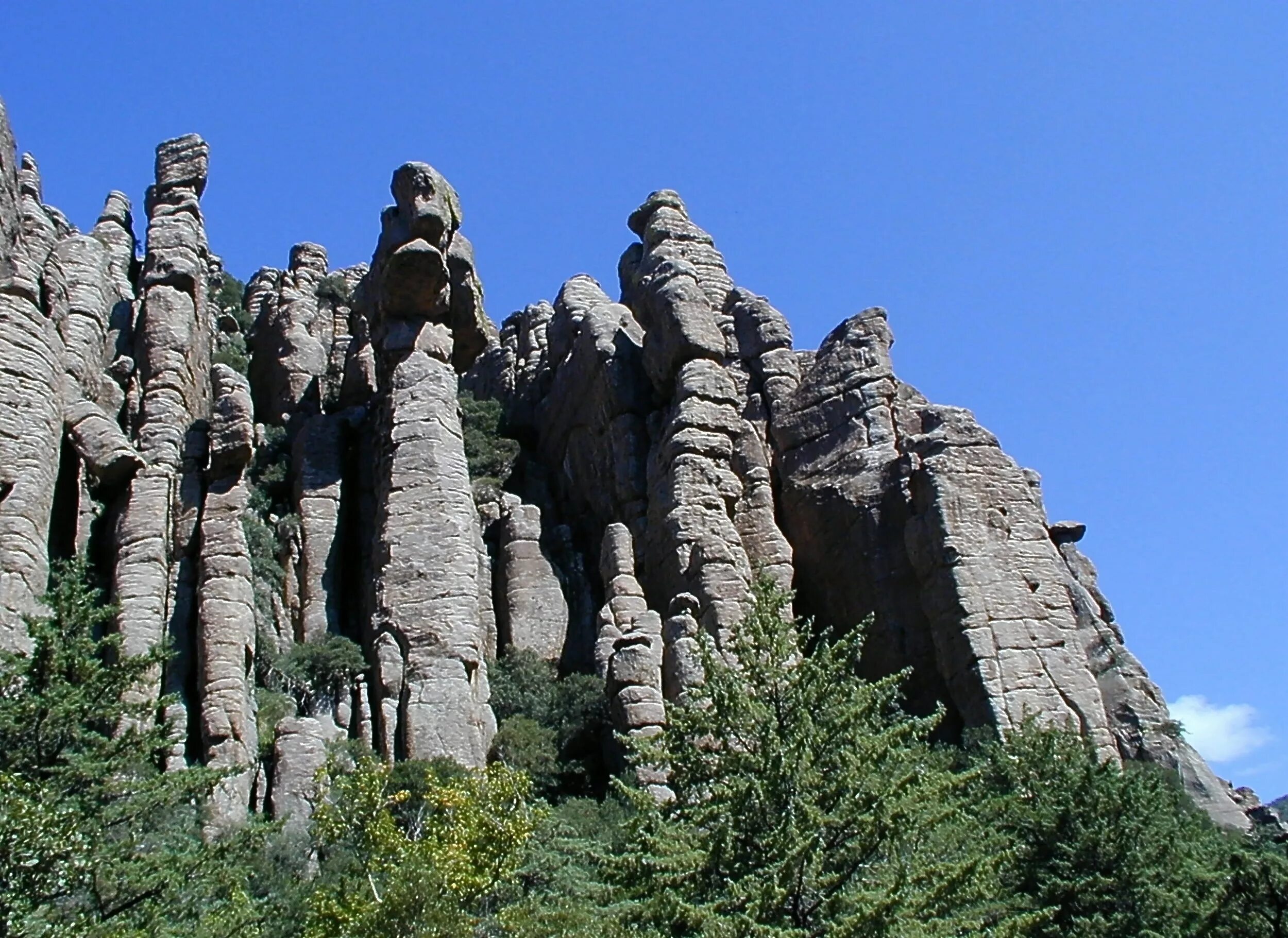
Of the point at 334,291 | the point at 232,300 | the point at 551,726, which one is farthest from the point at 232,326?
the point at 551,726

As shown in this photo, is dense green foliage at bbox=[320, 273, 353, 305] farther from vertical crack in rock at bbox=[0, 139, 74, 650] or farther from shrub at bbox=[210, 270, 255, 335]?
vertical crack in rock at bbox=[0, 139, 74, 650]

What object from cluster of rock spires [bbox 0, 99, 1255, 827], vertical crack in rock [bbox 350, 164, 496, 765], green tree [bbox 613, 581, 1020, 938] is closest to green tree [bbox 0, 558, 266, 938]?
green tree [bbox 613, 581, 1020, 938]

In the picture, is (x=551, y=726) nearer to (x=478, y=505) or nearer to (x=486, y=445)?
(x=478, y=505)

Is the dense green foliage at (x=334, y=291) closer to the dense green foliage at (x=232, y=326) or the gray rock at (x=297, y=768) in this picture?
the dense green foliage at (x=232, y=326)

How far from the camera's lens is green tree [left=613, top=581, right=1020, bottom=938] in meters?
12.6

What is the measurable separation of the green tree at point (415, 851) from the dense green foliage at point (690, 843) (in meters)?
0.04

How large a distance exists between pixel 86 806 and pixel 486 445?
26.6 meters

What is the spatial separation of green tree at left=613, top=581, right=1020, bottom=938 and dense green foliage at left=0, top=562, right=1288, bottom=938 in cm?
3

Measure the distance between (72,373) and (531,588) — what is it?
12318mm

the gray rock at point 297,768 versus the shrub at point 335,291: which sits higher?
the shrub at point 335,291

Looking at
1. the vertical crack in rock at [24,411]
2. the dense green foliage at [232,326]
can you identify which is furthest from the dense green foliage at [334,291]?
the vertical crack in rock at [24,411]

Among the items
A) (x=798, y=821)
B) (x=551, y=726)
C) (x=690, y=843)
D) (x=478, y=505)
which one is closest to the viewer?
(x=798, y=821)

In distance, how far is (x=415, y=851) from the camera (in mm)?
16688

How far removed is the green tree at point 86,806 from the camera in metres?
11.8
